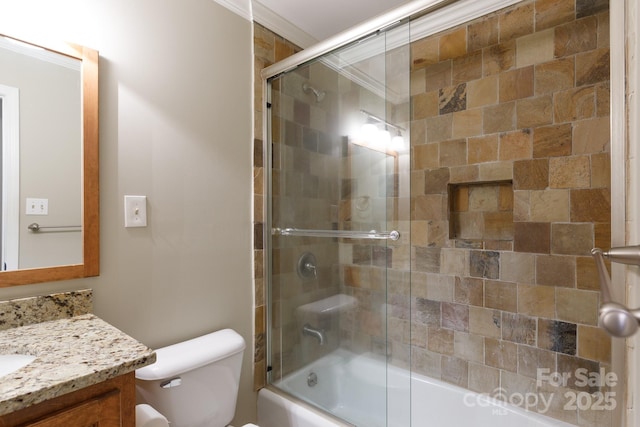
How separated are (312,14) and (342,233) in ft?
4.11

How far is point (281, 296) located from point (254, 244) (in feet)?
1.12

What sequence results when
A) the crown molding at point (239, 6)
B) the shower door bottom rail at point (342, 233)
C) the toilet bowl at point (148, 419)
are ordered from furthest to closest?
the crown molding at point (239, 6)
the shower door bottom rail at point (342, 233)
the toilet bowl at point (148, 419)

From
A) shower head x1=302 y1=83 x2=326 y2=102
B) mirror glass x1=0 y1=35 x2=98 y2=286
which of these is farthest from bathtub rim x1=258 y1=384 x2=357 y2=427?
shower head x1=302 y1=83 x2=326 y2=102

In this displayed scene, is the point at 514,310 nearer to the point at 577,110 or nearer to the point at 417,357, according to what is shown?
the point at 417,357

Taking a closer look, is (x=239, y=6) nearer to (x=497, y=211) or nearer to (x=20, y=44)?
(x=20, y=44)

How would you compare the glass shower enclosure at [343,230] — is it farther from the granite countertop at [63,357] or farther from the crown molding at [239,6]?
the granite countertop at [63,357]

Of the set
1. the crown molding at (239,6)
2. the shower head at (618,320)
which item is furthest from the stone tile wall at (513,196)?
the shower head at (618,320)

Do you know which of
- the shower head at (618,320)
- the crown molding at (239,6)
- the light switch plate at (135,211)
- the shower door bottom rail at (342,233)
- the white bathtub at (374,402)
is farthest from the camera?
the crown molding at (239,6)

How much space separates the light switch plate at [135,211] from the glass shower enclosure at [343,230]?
666 mm

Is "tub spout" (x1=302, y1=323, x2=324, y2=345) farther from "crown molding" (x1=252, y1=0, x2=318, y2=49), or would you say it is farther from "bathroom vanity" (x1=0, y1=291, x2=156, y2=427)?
"crown molding" (x1=252, y1=0, x2=318, y2=49)

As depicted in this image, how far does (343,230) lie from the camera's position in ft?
5.35

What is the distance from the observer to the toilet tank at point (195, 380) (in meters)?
1.18

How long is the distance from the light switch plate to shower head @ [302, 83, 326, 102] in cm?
95

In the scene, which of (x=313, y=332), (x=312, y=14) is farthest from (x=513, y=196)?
(x=312, y=14)
